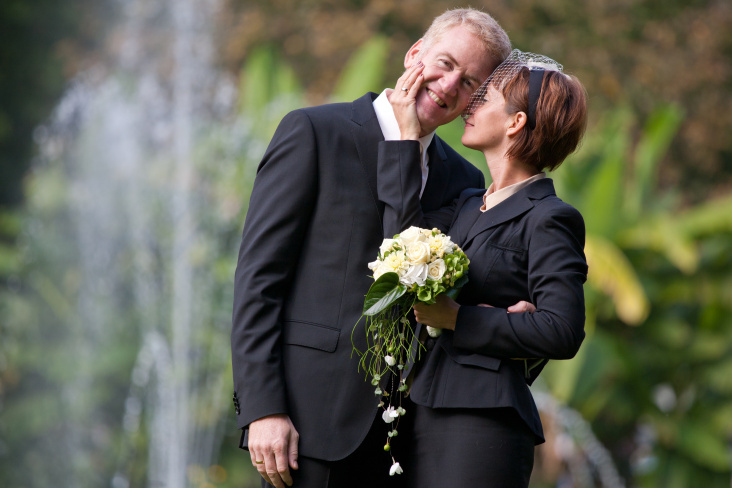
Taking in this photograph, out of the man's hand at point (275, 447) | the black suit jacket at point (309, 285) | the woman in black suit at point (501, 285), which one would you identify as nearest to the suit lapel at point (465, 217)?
the woman in black suit at point (501, 285)

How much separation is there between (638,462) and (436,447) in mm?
10334

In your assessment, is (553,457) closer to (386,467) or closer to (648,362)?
(648,362)

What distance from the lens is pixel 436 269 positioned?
2480 millimetres

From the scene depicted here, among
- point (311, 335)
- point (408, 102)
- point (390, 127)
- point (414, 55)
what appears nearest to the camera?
point (311, 335)

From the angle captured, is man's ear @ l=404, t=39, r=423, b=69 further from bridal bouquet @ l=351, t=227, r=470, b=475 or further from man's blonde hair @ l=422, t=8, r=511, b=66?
bridal bouquet @ l=351, t=227, r=470, b=475

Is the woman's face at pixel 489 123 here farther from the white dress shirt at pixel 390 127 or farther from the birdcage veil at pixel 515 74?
the white dress shirt at pixel 390 127

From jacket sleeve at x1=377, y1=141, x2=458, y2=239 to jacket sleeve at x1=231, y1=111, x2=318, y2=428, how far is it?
0.23 meters

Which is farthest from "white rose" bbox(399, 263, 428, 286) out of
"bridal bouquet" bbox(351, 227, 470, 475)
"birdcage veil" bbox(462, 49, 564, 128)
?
"birdcage veil" bbox(462, 49, 564, 128)

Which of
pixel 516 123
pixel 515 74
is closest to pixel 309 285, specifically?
pixel 516 123

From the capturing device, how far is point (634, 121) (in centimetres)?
1795

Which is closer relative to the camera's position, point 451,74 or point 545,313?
→ point 545,313

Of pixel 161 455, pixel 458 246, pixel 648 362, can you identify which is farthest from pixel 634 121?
pixel 458 246

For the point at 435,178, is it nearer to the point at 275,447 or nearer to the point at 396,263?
the point at 396,263

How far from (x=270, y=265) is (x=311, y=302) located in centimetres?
17
